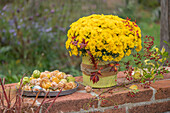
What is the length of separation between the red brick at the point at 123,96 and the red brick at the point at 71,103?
0.40 feet

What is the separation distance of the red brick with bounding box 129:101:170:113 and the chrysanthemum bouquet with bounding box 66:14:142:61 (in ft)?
1.63

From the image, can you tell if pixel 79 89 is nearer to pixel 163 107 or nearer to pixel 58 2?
pixel 163 107

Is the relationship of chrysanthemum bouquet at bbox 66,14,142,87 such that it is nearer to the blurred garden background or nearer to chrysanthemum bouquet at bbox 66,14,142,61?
chrysanthemum bouquet at bbox 66,14,142,61

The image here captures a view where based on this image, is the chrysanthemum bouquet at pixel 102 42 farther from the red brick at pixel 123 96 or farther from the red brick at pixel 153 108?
the red brick at pixel 153 108

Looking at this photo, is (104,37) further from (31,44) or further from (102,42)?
(31,44)

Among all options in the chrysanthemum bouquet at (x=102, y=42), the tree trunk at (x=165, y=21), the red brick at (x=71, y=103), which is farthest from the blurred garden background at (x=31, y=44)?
the red brick at (x=71, y=103)

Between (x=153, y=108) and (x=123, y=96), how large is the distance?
368 millimetres

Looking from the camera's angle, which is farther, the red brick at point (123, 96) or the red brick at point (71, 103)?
the red brick at point (123, 96)

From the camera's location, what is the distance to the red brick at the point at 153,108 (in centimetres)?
205

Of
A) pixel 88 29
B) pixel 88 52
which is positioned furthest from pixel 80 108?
pixel 88 29

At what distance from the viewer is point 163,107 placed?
85.1 inches

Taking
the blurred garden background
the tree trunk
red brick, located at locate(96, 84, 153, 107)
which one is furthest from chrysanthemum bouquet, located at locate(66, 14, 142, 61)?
the blurred garden background

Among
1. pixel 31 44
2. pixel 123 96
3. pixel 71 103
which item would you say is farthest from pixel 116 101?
pixel 31 44

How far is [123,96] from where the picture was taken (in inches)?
77.1
